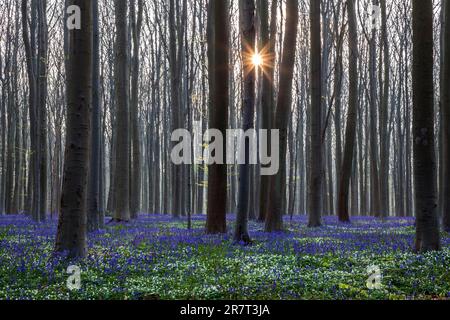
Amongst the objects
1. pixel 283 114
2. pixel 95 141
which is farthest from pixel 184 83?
pixel 283 114

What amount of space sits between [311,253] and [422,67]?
490cm

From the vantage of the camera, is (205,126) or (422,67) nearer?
(422,67)

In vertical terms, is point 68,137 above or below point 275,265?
above

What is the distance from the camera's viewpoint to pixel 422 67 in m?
10.3

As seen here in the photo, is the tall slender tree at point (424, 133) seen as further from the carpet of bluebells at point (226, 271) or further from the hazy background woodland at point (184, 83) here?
the hazy background woodland at point (184, 83)

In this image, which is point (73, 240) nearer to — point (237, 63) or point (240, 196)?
point (240, 196)

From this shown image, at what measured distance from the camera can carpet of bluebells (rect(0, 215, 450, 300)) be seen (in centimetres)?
693

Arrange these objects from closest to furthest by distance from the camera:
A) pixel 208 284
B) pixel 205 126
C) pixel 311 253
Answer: pixel 208 284 → pixel 311 253 → pixel 205 126

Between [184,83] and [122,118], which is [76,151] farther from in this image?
[184,83]

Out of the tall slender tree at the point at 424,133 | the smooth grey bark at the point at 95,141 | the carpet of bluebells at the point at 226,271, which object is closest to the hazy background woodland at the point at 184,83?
the smooth grey bark at the point at 95,141

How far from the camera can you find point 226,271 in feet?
28.1

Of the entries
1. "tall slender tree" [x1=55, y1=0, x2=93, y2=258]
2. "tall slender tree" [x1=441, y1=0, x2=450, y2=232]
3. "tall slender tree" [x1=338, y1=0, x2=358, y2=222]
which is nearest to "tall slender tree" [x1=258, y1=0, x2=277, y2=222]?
"tall slender tree" [x1=338, y1=0, x2=358, y2=222]
